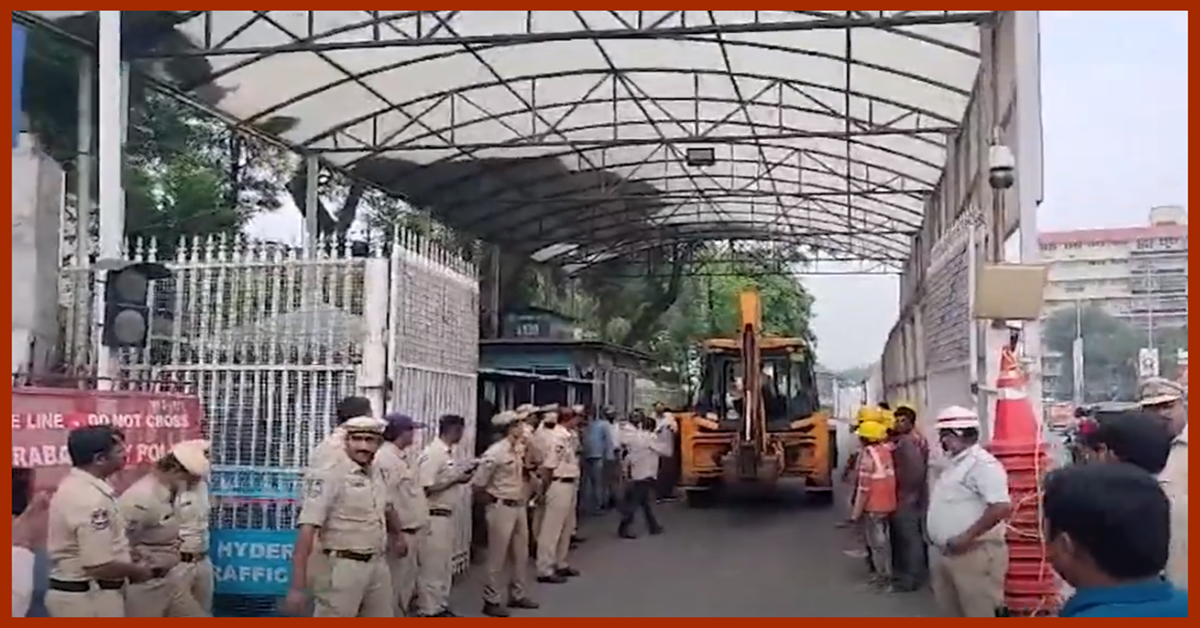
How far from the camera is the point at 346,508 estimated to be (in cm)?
625

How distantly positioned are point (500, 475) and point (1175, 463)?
4.62 meters

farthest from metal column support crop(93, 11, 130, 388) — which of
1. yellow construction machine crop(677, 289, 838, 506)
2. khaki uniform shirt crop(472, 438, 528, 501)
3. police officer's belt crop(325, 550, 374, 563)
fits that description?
yellow construction machine crop(677, 289, 838, 506)

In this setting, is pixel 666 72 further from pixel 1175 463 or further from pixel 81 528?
pixel 81 528

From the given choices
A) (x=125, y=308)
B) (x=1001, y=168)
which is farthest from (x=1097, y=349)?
(x=125, y=308)

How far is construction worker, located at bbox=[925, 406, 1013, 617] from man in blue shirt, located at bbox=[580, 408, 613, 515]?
28.9 ft

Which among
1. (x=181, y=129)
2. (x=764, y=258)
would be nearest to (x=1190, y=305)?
(x=181, y=129)

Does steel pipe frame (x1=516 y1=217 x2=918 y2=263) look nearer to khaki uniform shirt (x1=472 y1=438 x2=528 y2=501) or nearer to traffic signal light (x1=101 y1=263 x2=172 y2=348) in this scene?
khaki uniform shirt (x1=472 y1=438 x2=528 y2=501)

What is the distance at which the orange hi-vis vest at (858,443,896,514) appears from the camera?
957cm

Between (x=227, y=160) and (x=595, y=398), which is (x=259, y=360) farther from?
(x=227, y=160)

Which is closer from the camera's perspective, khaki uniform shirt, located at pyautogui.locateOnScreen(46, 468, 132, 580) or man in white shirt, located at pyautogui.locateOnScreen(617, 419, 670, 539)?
khaki uniform shirt, located at pyautogui.locateOnScreen(46, 468, 132, 580)

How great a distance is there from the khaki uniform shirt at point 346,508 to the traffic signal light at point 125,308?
2.04 meters

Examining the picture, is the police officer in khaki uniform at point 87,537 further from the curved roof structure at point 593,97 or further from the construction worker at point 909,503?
the curved roof structure at point 593,97

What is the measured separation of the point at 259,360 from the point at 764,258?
2343 cm

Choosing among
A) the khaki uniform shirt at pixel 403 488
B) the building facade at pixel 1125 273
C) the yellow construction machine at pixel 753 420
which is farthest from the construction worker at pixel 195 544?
the building facade at pixel 1125 273
